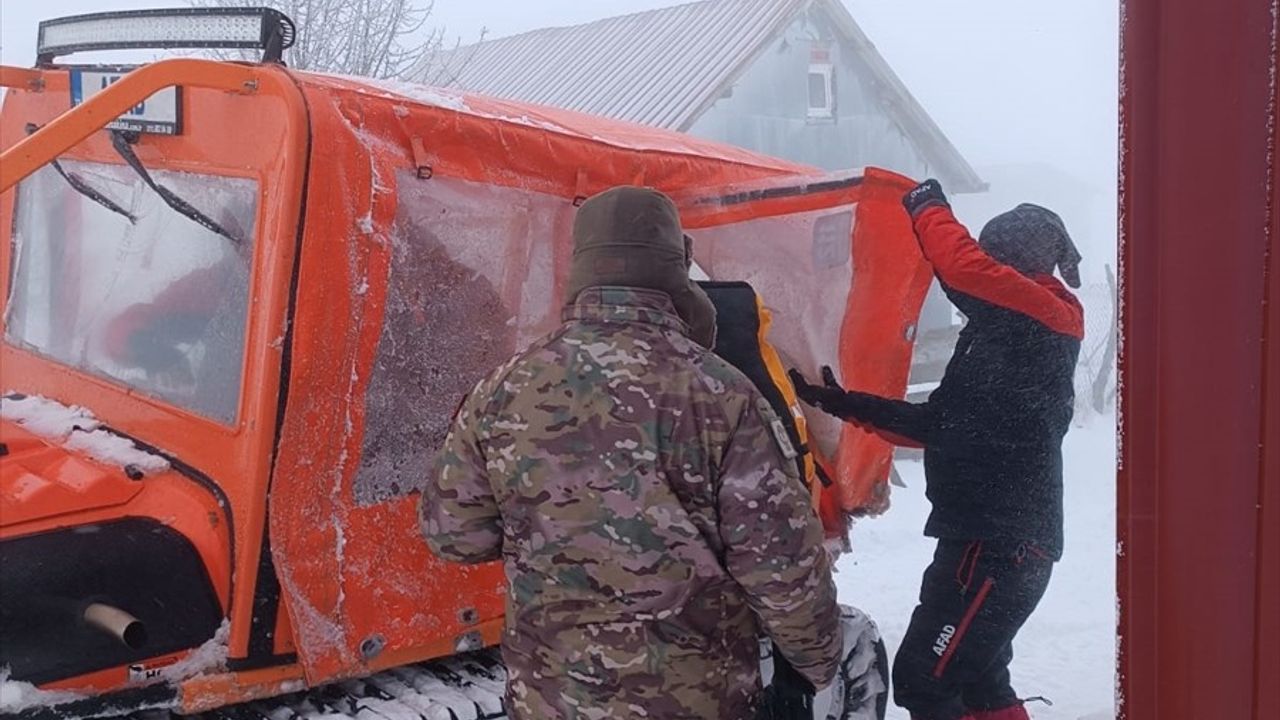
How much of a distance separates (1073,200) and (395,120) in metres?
1.61

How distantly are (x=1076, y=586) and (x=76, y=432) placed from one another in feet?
8.39

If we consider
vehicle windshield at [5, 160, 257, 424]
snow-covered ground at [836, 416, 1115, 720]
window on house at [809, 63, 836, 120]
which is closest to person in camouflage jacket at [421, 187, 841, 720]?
snow-covered ground at [836, 416, 1115, 720]

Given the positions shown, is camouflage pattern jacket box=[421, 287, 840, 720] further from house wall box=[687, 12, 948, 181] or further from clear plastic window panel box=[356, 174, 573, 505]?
house wall box=[687, 12, 948, 181]

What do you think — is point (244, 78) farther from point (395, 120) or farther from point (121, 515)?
point (121, 515)

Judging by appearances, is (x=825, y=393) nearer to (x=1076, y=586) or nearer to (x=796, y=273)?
(x=796, y=273)

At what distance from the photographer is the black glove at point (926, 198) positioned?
3.12 m

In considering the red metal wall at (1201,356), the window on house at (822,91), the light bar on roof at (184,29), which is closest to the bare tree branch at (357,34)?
the window on house at (822,91)

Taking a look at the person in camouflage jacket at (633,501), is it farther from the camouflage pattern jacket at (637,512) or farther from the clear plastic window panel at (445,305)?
the clear plastic window panel at (445,305)

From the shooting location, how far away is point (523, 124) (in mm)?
3195

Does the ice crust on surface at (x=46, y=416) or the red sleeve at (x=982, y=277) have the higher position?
the red sleeve at (x=982, y=277)

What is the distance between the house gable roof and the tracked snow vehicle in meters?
0.33

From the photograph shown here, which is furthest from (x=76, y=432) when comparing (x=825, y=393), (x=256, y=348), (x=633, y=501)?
(x=825, y=393)

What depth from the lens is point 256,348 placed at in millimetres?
2684

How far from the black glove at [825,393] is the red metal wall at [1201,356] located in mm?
1927
